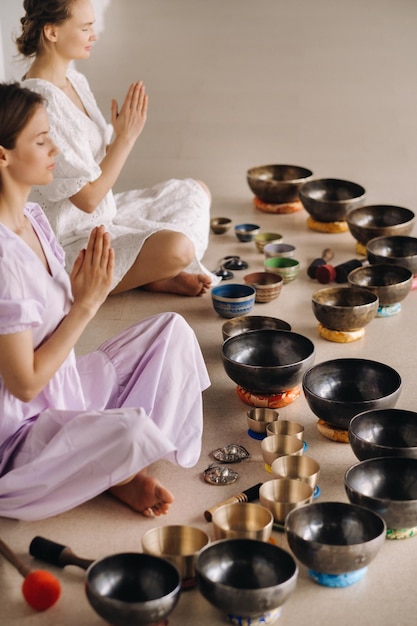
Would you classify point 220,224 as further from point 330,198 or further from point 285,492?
point 285,492

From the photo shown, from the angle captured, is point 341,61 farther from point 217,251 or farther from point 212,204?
point 217,251

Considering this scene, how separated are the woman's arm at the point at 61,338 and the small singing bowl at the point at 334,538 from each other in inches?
24.2

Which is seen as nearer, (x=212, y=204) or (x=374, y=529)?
(x=374, y=529)

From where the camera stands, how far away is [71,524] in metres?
2.28

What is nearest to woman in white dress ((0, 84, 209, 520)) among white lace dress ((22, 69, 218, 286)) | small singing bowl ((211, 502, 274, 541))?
small singing bowl ((211, 502, 274, 541))

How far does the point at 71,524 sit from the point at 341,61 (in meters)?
5.10

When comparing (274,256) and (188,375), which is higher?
(188,375)

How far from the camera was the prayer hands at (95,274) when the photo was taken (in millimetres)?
2201

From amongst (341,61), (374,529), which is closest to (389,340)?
(374,529)

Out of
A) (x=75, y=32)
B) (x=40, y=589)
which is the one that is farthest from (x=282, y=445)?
(x=75, y=32)

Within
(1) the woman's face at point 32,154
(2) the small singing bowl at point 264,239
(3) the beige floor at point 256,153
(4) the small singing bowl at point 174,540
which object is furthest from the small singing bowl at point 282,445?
(2) the small singing bowl at point 264,239

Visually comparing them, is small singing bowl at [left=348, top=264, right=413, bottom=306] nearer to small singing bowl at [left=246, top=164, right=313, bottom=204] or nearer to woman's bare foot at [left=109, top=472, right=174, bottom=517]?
small singing bowl at [left=246, top=164, right=313, bottom=204]

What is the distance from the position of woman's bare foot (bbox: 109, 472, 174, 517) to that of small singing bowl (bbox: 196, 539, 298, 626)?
11.1 inches

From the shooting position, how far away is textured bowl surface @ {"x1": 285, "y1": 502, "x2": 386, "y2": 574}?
1989 mm
